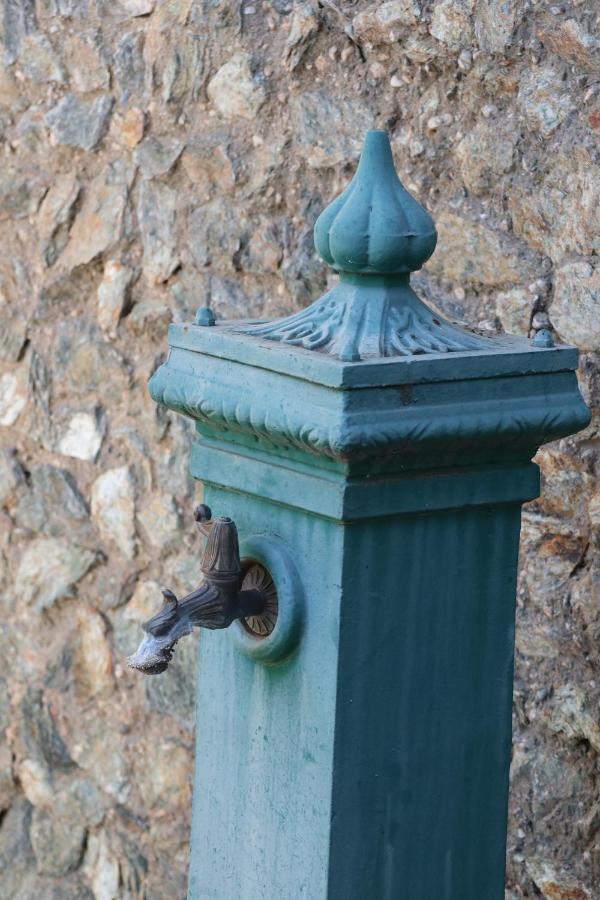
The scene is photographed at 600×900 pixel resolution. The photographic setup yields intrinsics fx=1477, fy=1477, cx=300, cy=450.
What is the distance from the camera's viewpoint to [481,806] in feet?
6.06

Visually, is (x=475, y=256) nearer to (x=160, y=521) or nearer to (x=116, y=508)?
(x=160, y=521)

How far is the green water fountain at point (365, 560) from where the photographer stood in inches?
64.3

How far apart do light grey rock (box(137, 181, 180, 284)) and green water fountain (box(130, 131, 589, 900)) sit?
54.6 inches

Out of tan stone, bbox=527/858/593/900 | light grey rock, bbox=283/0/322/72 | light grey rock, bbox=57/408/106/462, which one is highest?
light grey rock, bbox=283/0/322/72

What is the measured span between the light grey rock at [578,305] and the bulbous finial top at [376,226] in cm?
76

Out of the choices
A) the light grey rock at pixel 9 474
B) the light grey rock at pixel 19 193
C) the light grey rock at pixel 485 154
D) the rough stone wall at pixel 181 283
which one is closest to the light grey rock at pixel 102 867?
the rough stone wall at pixel 181 283

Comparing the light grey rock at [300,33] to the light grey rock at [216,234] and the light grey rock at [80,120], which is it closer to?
the light grey rock at [216,234]

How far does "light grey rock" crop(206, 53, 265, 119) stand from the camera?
2998 millimetres

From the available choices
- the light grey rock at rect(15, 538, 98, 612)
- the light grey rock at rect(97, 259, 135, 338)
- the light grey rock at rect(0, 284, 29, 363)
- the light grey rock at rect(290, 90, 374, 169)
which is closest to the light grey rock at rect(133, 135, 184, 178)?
the light grey rock at rect(97, 259, 135, 338)

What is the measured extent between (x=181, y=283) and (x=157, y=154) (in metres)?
0.28

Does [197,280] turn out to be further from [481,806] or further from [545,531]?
[481,806]

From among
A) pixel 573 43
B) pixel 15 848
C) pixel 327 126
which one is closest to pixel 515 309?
pixel 573 43

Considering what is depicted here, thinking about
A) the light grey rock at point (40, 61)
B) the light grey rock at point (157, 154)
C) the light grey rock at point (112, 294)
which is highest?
the light grey rock at point (40, 61)

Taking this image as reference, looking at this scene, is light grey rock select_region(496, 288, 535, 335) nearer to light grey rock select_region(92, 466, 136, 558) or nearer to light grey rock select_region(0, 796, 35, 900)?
light grey rock select_region(92, 466, 136, 558)
